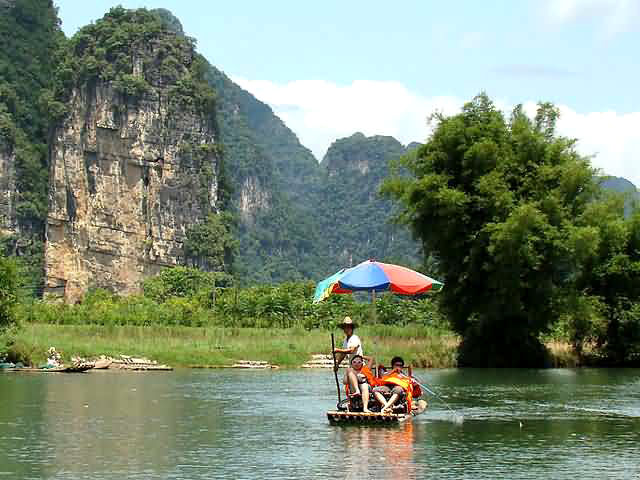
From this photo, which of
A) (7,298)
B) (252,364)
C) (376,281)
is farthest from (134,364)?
(376,281)

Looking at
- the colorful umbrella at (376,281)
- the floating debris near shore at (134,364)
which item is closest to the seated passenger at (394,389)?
the colorful umbrella at (376,281)

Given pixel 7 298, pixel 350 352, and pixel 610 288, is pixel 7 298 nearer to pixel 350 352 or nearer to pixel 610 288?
pixel 350 352

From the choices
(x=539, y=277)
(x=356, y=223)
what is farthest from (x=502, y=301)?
(x=356, y=223)

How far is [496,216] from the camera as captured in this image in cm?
3253

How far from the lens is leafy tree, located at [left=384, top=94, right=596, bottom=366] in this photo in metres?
32.2

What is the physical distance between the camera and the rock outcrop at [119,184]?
8281cm

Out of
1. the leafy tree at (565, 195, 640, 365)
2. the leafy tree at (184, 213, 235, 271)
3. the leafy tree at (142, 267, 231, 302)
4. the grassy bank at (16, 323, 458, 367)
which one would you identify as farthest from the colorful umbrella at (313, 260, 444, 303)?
the leafy tree at (184, 213, 235, 271)

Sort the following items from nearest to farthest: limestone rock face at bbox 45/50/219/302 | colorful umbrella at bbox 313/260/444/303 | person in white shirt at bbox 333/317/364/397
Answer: person in white shirt at bbox 333/317/364/397 → colorful umbrella at bbox 313/260/444/303 → limestone rock face at bbox 45/50/219/302

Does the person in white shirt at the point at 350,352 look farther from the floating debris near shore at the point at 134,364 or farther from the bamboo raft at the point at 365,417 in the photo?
the floating debris near shore at the point at 134,364

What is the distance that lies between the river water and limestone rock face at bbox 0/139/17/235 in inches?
2477

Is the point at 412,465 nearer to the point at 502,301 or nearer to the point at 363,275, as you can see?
the point at 363,275

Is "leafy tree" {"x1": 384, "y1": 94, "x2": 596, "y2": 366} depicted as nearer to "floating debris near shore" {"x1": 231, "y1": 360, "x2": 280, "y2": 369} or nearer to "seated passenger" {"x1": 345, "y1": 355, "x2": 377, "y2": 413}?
"floating debris near shore" {"x1": 231, "y1": 360, "x2": 280, "y2": 369}

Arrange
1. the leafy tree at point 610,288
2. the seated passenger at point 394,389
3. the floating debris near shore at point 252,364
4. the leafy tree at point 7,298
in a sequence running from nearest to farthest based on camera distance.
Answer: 1. the seated passenger at point 394,389
2. the leafy tree at point 7,298
3. the leafy tree at point 610,288
4. the floating debris near shore at point 252,364

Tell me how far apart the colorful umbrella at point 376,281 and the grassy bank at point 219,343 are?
13008mm
